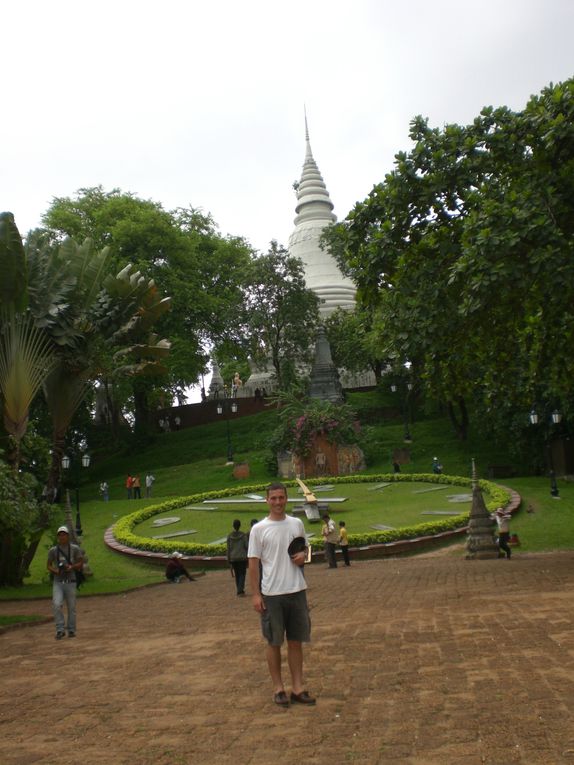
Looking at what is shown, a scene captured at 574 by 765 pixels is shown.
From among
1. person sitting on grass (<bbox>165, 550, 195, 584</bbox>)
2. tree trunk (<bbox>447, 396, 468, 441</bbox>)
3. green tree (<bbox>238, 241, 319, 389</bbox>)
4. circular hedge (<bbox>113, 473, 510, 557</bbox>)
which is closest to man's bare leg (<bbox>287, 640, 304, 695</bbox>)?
person sitting on grass (<bbox>165, 550, 195, 584</bbox>)

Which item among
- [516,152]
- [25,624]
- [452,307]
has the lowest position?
[25,624]

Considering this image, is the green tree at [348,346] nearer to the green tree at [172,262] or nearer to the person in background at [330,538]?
the green tree at [172,262]

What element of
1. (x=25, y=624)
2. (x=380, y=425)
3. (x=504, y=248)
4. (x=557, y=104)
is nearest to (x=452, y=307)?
(x=504, y=248)

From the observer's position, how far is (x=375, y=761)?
4141 mm

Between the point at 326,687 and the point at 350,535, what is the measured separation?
1377cm

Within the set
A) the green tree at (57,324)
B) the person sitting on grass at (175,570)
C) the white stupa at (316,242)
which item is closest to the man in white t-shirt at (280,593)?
the green tree at (57,324)

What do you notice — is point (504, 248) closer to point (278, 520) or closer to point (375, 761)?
point (278, 520)

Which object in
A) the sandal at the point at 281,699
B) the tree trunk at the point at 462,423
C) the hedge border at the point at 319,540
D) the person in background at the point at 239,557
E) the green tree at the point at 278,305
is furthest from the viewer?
the green tree at the point at 278,305

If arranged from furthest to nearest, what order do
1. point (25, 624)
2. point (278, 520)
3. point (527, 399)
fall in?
point (527, 399) < point (25, 624) < point (278, 520)

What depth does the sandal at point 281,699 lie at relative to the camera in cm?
530

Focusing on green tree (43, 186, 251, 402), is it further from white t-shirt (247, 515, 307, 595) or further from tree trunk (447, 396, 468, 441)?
white t-shirt (247, 515, 307, 595)

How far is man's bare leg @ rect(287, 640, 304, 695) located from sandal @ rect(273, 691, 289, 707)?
0.09 m

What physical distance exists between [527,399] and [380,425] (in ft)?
81.8

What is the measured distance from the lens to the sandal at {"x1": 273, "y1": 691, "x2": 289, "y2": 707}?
530 centimetres
